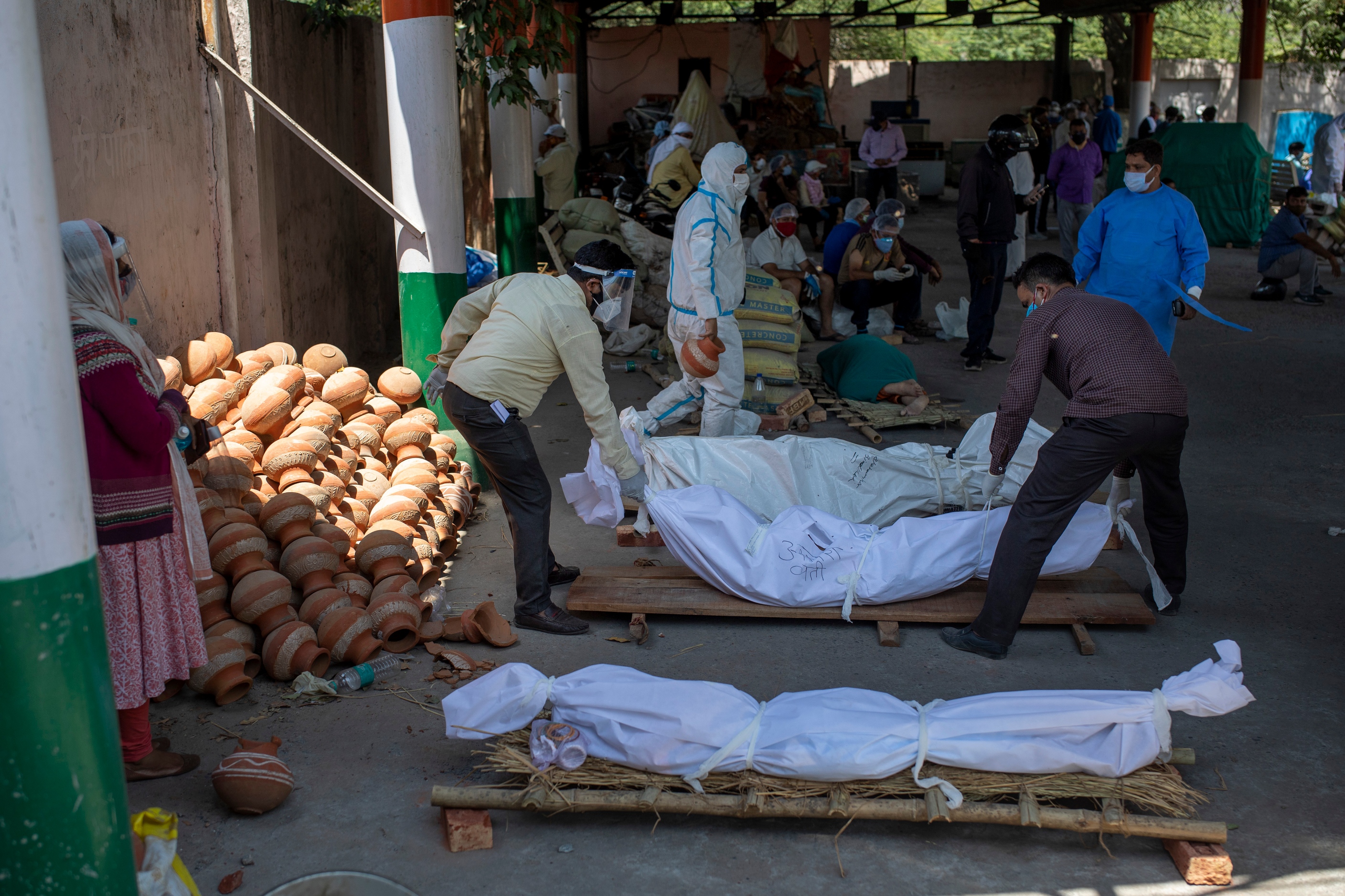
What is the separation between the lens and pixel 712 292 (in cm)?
649

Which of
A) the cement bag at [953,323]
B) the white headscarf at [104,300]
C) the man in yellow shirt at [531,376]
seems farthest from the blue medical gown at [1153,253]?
the white headscarf at [104,300]

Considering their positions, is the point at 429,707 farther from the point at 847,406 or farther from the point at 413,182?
the point at 847,406

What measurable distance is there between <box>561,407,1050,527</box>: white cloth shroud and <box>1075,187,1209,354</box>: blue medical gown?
114 cm

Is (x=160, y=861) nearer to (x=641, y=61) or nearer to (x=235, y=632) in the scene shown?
(x=235, y=632)

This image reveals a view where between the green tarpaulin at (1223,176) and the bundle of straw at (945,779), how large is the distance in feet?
45.3

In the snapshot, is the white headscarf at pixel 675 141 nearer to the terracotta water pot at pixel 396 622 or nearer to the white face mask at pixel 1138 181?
the white face mask at pixel 1138 181

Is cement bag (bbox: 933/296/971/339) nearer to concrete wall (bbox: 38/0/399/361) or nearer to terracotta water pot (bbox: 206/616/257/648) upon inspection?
concrete wall (bbox: 38/0/399/361)

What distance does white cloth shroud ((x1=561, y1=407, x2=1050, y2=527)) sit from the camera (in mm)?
5340

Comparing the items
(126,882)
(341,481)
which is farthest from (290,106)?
(126,882)

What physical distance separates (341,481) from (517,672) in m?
2.27

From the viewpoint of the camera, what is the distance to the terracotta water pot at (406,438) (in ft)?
19.3

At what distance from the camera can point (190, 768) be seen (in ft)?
11.8

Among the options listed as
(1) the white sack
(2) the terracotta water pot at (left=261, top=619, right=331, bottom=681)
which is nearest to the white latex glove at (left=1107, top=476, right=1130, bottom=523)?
(1) the white sack

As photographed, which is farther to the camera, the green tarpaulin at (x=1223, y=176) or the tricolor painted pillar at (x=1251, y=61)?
the tricolor painted pillar at (x=1251, y=61)
